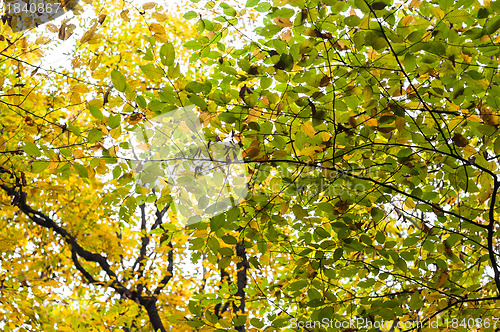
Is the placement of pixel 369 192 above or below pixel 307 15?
below

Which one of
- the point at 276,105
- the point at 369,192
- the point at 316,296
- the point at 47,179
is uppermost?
the point at 47,179

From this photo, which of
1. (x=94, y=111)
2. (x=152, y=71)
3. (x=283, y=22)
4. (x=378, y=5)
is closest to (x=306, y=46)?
(x=283, y=22)

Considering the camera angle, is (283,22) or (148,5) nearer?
(283,22)

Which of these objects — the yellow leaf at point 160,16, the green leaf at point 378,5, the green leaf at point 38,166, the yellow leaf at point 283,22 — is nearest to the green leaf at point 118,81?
the yellow leaf at point 160,16

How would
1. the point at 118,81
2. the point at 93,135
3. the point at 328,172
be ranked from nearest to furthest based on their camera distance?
the point at 118,81
the point at 93,135
the point at 328,172

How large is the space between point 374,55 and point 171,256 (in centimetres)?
654

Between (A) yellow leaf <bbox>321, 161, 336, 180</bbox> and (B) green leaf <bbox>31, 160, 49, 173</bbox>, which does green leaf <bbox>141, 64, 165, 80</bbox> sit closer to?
(B) green leaf <bbox>31, 160, 49, 173</bbox>

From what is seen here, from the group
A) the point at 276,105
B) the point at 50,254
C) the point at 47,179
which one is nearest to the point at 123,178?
the point at 276,105

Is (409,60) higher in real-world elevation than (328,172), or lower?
higher

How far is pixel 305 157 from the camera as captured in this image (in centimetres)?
215

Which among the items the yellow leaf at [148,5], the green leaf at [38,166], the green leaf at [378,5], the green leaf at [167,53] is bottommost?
the green leaf at [38,166]

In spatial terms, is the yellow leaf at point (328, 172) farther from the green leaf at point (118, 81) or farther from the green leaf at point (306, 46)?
the green leaf at point (118, 81)

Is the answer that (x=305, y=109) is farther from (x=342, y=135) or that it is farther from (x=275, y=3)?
(x=275, y=3)

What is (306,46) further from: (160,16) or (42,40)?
(42,40)
